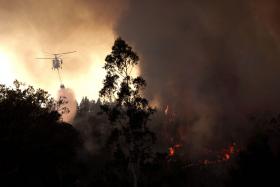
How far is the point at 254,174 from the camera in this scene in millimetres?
50781

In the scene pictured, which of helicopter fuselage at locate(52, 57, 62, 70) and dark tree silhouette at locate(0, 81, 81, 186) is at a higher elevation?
helicopter fuselage at locate(52, 57, 62, 70)

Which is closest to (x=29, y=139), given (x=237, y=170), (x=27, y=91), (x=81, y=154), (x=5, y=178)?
(x=5, y=178)

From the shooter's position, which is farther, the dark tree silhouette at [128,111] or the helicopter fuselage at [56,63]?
the helicopter fuselage at [56,63]

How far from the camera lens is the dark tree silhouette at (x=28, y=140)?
43.3 m

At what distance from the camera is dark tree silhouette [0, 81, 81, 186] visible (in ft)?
142

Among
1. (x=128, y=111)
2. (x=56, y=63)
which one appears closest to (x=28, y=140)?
(x=128, y=111)

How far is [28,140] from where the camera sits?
149 feet

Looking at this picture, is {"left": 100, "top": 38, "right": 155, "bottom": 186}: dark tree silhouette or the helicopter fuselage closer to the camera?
{"left": 100, "top": 38, "right": 155, "bottom": 186}: dark tree silhouette

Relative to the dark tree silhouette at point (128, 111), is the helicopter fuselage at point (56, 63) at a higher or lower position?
higher

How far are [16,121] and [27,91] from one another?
7.69 metres

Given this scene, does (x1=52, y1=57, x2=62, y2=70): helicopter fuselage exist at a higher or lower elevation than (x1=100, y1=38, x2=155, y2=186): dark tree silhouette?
higher

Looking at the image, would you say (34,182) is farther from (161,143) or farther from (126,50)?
(161,143)

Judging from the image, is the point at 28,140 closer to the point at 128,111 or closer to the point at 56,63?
the point at 128,111

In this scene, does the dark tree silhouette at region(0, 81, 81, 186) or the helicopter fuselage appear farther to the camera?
the helicopter fuselage
